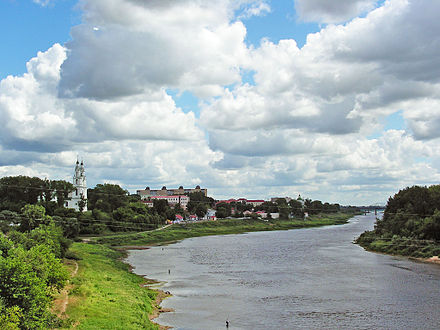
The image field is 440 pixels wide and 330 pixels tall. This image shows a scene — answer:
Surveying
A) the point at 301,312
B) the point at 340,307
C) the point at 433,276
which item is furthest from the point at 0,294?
the point at 433,276

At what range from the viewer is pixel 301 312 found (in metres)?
37.2

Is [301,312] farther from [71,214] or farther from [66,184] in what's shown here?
[66,184]

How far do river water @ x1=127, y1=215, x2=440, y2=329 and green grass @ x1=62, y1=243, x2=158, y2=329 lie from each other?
7.75ft

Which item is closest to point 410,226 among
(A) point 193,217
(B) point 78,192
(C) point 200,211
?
(B) point 78,192

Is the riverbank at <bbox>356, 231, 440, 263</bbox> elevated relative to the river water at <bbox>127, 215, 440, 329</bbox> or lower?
elevated

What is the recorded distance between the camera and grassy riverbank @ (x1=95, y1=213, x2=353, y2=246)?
106 meters

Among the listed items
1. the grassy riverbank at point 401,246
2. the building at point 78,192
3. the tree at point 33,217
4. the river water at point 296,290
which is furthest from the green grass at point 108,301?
the building at point 78,192

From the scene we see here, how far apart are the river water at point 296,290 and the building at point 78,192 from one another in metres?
63.3

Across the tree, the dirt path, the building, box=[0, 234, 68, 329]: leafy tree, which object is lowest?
the dirt path

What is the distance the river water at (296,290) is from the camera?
115 ft

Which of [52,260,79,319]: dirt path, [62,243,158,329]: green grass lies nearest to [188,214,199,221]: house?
[62,243,158,329]: green grass

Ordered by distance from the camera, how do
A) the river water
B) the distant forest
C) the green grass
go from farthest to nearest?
the distant forest, the river water, the green grass

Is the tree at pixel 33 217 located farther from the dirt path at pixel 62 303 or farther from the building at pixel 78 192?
the building at pixel 78 192

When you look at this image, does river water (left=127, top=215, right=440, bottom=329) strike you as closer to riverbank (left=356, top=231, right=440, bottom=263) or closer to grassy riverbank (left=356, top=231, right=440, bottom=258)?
riverbank (left=356, top=231, right=440, bottom=263)
